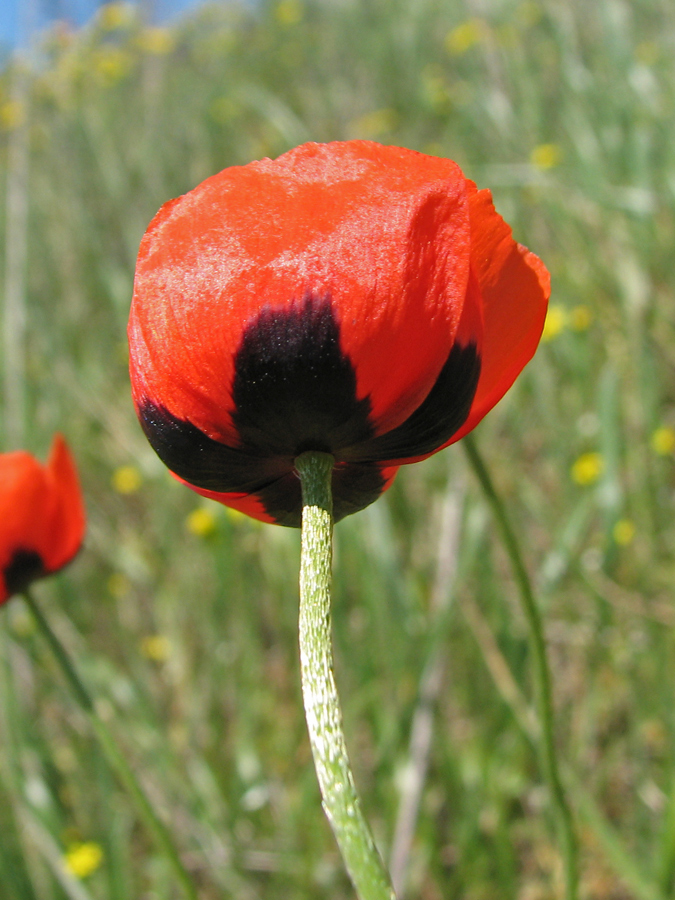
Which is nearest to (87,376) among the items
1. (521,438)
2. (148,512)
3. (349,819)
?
(148,512)

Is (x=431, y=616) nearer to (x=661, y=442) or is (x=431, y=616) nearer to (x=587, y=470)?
(x=587, y=470)

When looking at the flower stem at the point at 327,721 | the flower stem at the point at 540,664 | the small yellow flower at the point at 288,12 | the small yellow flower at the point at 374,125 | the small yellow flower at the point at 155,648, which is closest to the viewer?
the flower stem at the point at 327,721

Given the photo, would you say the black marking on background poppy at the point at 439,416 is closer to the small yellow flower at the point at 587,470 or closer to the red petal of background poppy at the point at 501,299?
the red petal of background poppy at the point at 501,299

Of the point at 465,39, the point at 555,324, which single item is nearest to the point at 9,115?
the point at 465,39

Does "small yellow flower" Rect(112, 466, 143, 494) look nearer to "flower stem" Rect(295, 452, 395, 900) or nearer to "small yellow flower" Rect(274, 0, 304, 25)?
"flower stem" Rect(295, 452, 395, 900)

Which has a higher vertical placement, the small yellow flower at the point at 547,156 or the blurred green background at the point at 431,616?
the small yellow flower at the point at 547,156

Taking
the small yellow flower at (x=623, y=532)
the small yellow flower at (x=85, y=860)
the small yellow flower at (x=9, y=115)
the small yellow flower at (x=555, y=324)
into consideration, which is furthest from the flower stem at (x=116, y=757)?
the small yellow flower at (x=9, y=115)

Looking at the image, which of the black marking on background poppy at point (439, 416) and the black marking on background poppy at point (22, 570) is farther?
the black marking on background poppy at point (22, 570)
